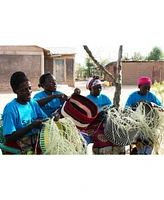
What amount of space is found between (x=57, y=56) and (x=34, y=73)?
8.97 ft

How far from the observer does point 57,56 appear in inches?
675

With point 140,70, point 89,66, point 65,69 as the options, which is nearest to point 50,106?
point 65,69

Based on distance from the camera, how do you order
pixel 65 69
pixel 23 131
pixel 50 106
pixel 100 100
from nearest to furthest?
1. pixel 23 131
2. pixel 50 106
3. pixel 100 100
4. pixel 65 69

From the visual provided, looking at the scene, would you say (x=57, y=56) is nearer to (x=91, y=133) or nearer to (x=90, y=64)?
(x=90, y=64)

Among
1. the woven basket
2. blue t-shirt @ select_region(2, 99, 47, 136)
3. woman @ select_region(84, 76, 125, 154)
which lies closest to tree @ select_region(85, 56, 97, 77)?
woman @ select_region(84, 76, 125, 154)

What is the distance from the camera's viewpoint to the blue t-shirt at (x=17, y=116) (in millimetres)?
2469

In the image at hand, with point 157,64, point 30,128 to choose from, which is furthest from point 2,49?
point 30,128

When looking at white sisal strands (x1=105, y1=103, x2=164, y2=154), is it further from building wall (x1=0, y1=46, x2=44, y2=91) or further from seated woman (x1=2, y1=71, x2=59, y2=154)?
building wall (x1=0, y1=46, x2=44, y2=91)

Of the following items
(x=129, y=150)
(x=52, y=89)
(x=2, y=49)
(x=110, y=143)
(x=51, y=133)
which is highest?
(x=2, y=49)

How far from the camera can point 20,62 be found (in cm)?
1467

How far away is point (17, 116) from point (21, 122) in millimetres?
60

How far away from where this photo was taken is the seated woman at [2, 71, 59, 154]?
8.05ft

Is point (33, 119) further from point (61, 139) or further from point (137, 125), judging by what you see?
point (137, 125)

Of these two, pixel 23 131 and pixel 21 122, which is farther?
pixel 21 122
